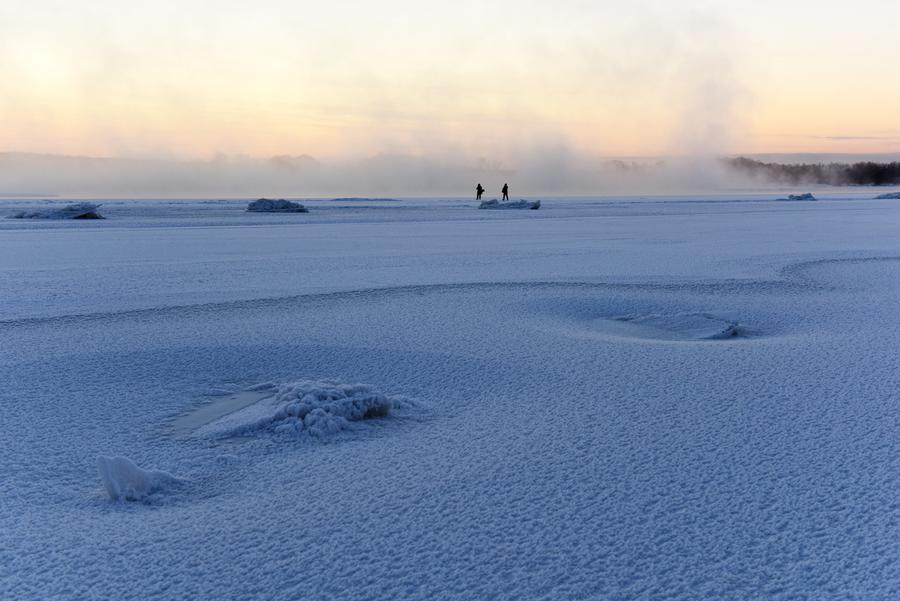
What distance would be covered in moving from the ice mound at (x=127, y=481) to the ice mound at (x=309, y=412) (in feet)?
1.70

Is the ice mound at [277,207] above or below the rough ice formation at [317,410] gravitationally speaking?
above

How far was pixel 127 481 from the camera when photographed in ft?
7.02

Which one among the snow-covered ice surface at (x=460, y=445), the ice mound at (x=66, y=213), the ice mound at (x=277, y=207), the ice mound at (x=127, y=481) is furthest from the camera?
the ice mound at (x=277, y=207)

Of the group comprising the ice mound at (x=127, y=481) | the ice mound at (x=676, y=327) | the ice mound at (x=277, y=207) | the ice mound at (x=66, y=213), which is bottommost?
the ice mound at (x=127, y=481)

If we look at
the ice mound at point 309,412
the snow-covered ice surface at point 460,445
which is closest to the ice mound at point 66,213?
the snow-covered ice surface at point 460,445

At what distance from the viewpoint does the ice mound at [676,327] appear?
4.36m

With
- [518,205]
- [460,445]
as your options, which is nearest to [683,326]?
[460,445]

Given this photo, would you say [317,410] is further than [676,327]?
No

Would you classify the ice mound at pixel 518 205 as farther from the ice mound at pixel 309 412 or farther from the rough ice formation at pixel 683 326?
the ice mound at pixel 309 412

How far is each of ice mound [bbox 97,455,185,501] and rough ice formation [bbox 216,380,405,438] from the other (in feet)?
1.76

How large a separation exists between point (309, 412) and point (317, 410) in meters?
0.05

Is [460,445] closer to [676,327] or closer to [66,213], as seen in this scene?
[676,327]

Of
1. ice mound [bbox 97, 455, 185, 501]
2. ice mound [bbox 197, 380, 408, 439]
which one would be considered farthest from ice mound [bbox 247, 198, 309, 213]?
ice mound [bbox 97, 455, 185, 501]

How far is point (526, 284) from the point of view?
6.32 m
